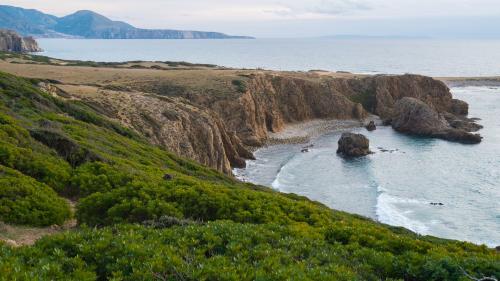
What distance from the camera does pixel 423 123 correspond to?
85.7 metres

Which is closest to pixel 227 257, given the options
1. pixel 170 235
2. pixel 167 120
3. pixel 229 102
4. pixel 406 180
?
pixel 170 235

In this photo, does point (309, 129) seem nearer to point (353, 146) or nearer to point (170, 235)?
point (353, 146)

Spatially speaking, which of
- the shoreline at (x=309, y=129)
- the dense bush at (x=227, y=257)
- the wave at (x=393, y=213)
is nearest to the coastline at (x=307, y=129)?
the shoreline at (x=309, y=129)

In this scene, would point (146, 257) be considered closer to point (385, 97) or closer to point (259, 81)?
point (259, 81)

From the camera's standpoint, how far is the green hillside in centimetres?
994

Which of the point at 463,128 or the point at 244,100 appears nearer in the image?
the point at 244,100

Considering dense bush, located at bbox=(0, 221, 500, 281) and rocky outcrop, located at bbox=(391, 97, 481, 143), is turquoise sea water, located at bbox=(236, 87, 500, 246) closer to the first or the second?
rocky outcrop, located at bbox=(391, 97, 481, 143)

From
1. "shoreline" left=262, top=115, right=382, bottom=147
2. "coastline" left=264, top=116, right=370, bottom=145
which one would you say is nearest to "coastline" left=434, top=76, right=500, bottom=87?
"shoreline" left=262, top=115, right=382, bottom=147

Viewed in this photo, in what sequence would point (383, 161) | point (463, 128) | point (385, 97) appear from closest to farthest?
1. point (383, 161)
2. point (463, 128)
3. point (385, 97)

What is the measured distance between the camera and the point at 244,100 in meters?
78.3

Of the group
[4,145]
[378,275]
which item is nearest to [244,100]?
[4,145]

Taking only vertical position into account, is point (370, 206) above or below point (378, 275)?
below

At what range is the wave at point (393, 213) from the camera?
4091 cm

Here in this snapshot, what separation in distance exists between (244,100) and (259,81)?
14.8 metres
